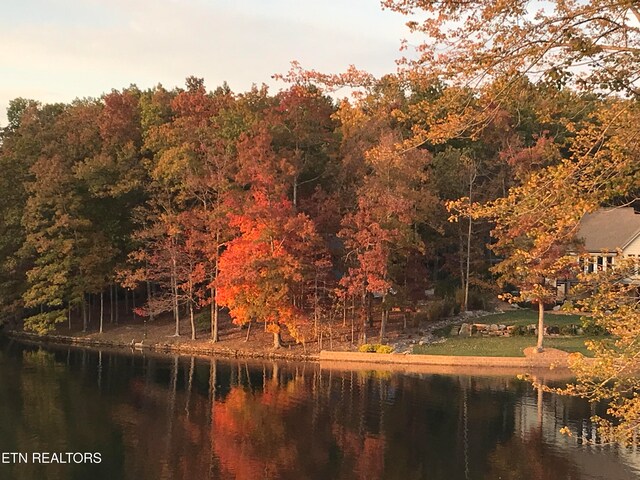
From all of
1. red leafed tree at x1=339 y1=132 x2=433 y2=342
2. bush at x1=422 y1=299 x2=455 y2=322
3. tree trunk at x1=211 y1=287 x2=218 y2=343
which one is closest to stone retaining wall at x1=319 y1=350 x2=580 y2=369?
red leafed tree at x1=339 y1=132 x2=433 y2=342

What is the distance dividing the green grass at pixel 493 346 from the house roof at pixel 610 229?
13.2m

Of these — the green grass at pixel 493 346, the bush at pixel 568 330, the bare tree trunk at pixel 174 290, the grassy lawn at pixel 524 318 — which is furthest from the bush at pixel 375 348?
the bare tree trunk at pixel 174 290

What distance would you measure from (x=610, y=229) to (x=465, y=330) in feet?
58.3

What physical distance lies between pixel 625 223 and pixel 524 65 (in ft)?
139

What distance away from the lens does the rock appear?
1364 inches

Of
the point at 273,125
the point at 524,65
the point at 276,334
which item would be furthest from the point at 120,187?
the point at 524,65

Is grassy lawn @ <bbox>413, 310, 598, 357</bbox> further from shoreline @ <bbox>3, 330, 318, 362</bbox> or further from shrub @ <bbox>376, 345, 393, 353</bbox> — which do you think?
shoreline @ <bbox>3, 330, 318, 362</bbox>

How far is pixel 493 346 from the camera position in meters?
31.5

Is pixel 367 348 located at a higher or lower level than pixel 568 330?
lower

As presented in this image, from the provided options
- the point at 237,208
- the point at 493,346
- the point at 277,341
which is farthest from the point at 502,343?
the point at 237,208

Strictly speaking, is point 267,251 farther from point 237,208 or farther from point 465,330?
point 465,330

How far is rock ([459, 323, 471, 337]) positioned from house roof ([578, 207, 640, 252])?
1352cm

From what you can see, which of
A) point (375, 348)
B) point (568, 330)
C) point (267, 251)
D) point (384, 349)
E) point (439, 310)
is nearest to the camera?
point (384, 349)

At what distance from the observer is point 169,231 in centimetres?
3700
